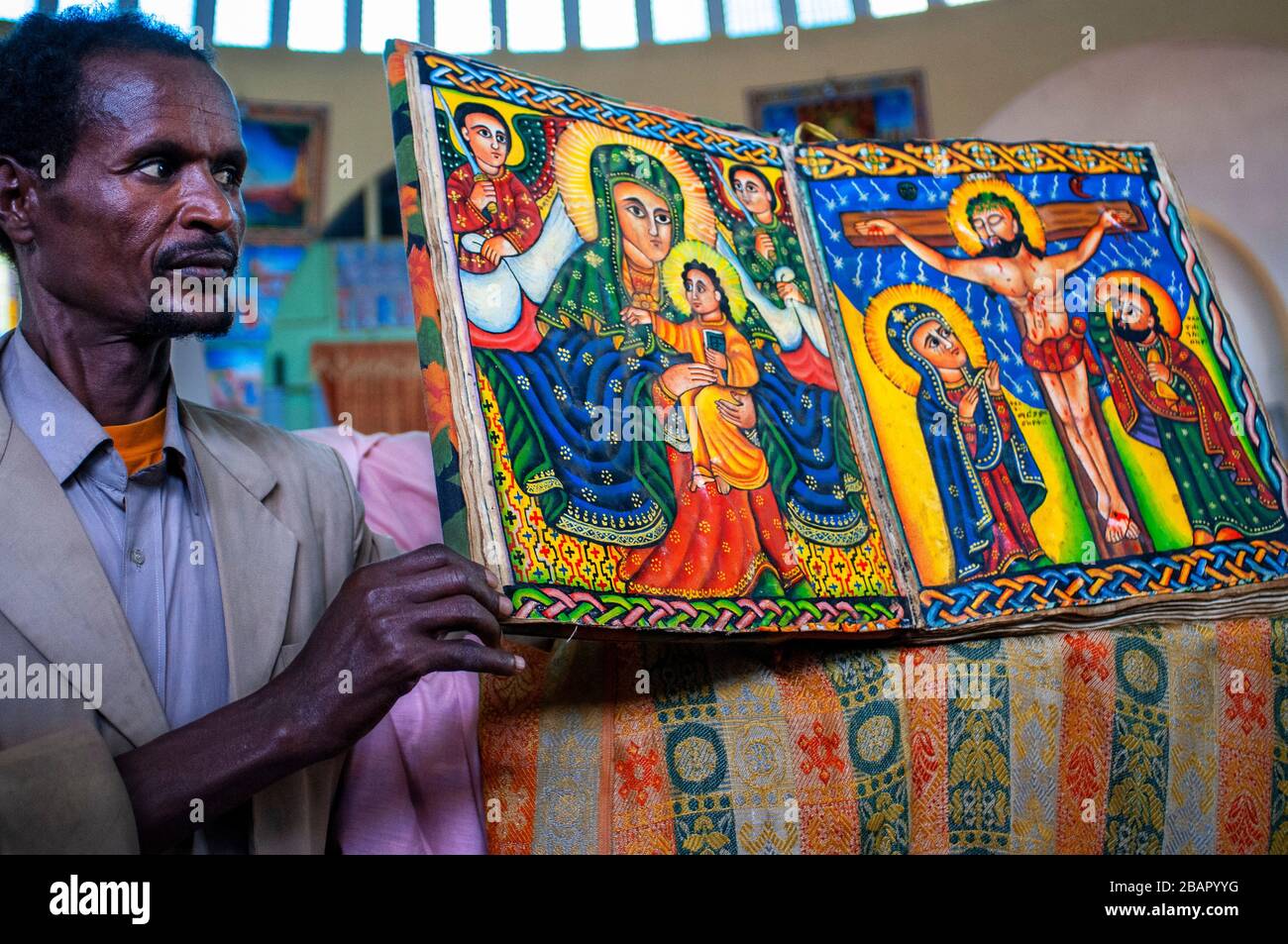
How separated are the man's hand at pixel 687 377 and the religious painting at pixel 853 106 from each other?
30.6 ft

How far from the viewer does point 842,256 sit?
2.10 meters

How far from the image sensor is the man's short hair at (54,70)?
60.8 inches

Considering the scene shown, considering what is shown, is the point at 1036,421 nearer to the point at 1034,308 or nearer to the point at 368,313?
the point at 1034,308

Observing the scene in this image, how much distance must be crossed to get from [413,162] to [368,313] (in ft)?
32.4

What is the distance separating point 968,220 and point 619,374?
895 millimetres

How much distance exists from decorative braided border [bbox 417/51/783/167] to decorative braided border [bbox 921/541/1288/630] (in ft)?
2.79

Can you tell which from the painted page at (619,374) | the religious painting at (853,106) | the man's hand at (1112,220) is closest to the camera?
the painted page at (619,374)

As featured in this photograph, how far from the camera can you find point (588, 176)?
183 centimetres

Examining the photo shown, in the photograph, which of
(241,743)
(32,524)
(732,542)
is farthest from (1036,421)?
(32,524)

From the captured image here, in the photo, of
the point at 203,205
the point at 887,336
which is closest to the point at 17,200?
the point at 203,205

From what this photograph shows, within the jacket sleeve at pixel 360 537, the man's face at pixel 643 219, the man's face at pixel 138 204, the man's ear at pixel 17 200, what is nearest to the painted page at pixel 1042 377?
the man's face at pixel 643 219

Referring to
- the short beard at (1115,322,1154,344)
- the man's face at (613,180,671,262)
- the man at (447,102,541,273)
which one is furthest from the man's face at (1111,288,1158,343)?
the man at (447,102,541,273)

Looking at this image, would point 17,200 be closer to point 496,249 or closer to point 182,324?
point 182,324

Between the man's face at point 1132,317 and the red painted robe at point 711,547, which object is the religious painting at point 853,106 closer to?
the man's face at point 1132,317
